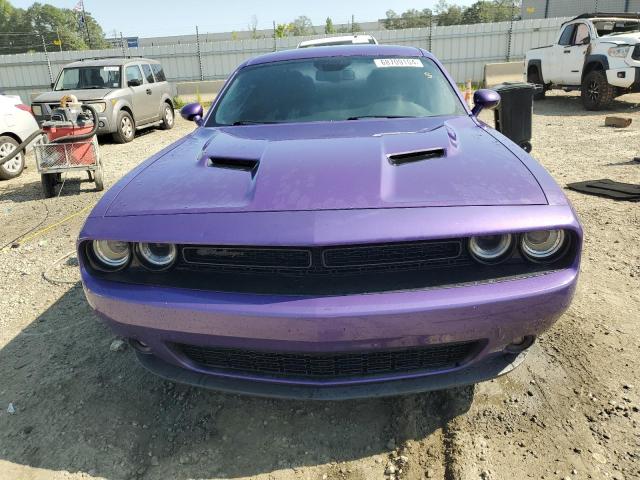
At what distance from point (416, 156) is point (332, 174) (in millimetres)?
471

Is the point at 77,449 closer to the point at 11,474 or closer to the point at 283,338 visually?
the point at 11,474

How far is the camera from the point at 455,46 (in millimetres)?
20188

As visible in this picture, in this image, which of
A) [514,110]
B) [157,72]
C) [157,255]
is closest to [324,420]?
[157,255]

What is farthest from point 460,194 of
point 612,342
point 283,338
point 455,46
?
point 455,46

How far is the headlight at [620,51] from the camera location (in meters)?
10.2

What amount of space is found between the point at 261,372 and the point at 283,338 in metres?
0.30

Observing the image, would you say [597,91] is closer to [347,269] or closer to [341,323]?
[347,269]

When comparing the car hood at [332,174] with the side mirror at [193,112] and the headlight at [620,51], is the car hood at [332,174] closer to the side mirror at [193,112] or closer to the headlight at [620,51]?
the side mirror at [193,112]

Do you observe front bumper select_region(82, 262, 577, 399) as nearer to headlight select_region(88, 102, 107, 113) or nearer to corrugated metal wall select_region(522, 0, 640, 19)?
headlight select_region(88, 102, 107, 113)

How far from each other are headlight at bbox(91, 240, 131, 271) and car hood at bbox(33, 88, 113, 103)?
30.6 feet

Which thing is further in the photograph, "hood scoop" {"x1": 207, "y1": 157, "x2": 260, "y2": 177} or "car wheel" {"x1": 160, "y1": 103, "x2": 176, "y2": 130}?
"car wheel" {"x1": 160, "y1": 103, "x2": 176, "y2": 130}

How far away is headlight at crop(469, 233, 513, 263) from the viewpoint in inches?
75.7

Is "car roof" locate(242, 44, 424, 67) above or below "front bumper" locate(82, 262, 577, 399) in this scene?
above

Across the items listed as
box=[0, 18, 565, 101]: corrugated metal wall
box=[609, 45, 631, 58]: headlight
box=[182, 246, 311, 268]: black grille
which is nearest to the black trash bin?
box=[182, 246, 311, 268]: black grille
